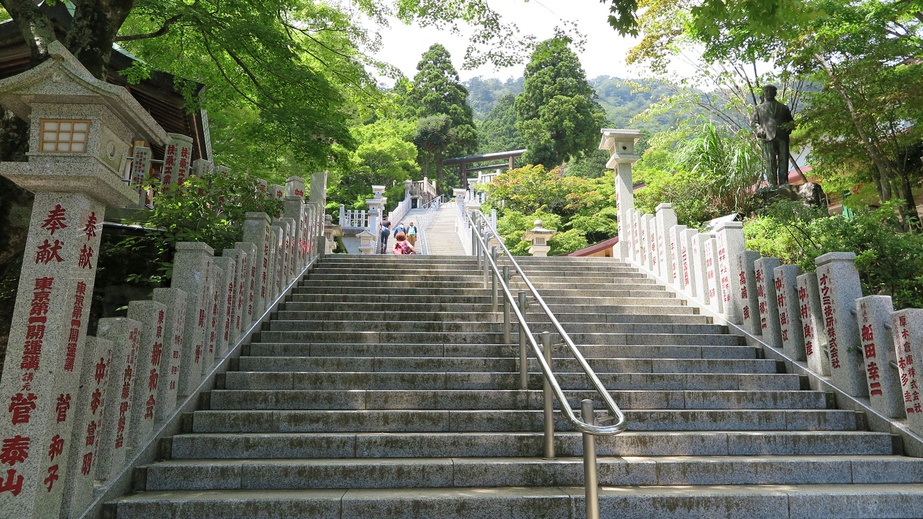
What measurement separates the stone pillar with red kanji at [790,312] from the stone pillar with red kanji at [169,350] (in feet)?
18.5

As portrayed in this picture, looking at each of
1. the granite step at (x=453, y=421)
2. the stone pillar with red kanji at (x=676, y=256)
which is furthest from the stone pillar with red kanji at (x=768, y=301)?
the stone pillar with red kanji at (x=676, y=256)

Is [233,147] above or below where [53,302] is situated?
above

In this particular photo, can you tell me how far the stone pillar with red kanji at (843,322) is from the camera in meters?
4.93

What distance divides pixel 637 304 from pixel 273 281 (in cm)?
484

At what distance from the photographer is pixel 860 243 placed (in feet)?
22.7

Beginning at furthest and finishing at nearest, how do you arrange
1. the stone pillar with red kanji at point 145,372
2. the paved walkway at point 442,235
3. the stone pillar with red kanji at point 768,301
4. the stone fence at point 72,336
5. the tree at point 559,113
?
the tree at point 559,113 → the paved walkway at point 442,235 → the stone pillar with red kanji at point 768,301 → the stone pillar with red kanji at point 145,372 → the stone fence at point 72,336

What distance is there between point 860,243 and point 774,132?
3.81 m

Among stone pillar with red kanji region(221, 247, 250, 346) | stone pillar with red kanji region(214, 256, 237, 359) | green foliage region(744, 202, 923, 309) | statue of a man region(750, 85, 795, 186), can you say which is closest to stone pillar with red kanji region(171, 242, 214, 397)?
stone pillar with red kanji region(214, 256, 237, 359)

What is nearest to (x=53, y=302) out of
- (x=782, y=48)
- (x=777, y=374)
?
(x=777, y=374)

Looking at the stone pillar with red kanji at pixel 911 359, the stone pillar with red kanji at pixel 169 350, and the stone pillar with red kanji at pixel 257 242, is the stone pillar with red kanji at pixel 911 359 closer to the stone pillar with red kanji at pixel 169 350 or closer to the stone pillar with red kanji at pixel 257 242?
the stone pillar with red kanji at pixel 169 350

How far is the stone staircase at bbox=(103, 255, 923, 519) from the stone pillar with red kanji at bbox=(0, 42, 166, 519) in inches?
24.5

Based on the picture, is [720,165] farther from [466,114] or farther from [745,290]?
[466,114]

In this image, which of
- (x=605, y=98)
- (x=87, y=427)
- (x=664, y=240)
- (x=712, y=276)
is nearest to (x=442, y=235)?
(x=664, y=240)

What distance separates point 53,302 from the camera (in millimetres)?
3115
